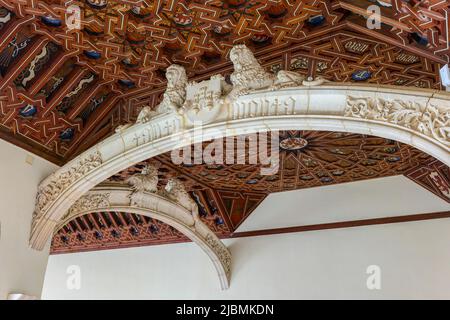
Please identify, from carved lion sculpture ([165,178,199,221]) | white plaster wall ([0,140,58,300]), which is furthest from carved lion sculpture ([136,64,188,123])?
carved lion sculpture ([165,178,199,221])

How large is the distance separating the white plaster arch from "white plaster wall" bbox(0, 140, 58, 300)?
0.12 metres

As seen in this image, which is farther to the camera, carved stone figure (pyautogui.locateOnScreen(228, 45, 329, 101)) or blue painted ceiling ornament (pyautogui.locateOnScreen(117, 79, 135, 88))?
blue painted ceiling ornament (pyautogui.locateOnScreen(117, 79, 135, 88))

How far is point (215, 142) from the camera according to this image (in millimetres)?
5602

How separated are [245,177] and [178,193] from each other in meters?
1.07

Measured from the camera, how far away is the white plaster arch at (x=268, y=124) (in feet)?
10.7

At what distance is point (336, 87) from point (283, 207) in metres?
4.52

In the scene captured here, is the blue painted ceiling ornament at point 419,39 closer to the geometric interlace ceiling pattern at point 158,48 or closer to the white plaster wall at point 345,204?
the geometric interlace ceiling pattern at point 158,48

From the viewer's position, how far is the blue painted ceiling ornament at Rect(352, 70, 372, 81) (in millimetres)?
4590

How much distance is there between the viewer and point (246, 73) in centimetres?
418

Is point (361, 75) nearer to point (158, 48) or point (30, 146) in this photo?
point (158, 48)

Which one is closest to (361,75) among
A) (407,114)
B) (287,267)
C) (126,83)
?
(407,114)

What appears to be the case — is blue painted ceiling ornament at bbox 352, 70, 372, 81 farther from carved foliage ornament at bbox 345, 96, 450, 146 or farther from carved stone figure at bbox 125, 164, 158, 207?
carved stone figure at bbox 125, 164, 158, 207

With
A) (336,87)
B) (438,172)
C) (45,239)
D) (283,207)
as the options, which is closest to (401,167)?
(438,172)

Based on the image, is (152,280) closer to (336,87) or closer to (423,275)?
(423,275)
